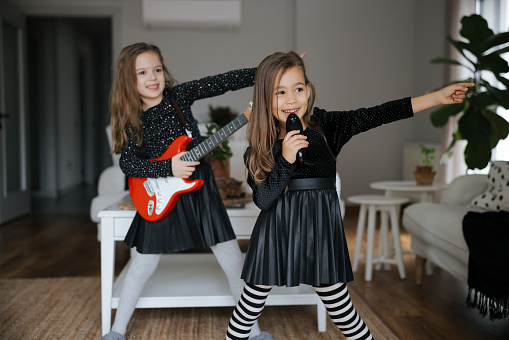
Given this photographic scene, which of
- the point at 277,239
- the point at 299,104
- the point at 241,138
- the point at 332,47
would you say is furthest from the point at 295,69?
the point at 332,47

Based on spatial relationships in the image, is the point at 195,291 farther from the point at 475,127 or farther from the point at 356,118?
the point at 475,127

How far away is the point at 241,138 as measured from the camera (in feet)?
17.5

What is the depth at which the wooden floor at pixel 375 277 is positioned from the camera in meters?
2.23

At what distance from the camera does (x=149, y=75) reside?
1.86 meters

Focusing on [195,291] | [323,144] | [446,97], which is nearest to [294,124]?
[323,144]

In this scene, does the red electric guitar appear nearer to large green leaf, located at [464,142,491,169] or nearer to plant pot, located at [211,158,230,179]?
plant pot, located at [211,158,230,179]

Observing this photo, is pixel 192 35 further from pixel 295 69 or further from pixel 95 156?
pixel 295 69

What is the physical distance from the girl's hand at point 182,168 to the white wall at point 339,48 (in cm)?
400

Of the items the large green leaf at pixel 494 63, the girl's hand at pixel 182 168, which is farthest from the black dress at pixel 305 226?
the large green leaf at pixel 494 63

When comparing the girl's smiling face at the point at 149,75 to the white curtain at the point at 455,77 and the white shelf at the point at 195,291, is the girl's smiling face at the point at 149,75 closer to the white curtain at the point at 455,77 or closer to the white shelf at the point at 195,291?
the white shelf at the point at 195,291

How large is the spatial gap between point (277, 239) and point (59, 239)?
3.06 metres

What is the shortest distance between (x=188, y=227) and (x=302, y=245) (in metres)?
0.56

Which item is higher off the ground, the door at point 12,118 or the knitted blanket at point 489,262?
the door at point 12,118

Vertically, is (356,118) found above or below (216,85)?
below
